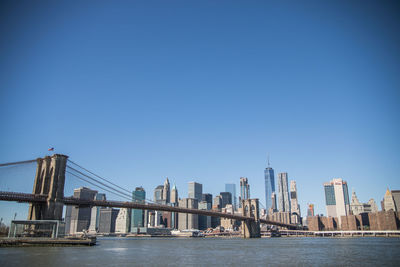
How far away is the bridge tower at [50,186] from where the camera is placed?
5438cm

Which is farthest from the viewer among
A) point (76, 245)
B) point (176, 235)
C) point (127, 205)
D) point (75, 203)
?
point (176, 235)

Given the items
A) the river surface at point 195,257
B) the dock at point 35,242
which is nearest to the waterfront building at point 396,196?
the river surface at point 195,257

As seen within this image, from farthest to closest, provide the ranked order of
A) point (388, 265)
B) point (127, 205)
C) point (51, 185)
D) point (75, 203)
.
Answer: point (127, 205), point (75, 203), point (51, 185), point (388, 265)

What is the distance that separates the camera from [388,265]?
90.0 feet

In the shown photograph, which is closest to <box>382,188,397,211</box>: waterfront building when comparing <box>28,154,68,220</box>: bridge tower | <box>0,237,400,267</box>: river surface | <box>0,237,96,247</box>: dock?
<box>0,237,400,267</box>: river surface

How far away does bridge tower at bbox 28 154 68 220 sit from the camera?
54.4 meters

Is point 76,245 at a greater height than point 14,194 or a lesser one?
lesser

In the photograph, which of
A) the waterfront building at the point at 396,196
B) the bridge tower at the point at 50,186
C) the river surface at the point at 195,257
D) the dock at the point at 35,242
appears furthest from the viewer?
the waterfront building at the point at 396,196

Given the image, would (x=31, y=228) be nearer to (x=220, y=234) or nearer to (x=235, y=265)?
(x=235, y=265)

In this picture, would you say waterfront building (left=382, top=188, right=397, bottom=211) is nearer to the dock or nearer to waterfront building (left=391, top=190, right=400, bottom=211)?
waterfront building (left=391, top=190, right=400, bottom=211)

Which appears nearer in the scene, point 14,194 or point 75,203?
point 14,194

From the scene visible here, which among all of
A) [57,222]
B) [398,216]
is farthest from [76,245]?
[398,216]

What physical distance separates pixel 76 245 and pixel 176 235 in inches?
6026

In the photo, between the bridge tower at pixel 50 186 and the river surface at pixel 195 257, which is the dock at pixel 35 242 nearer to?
the river surface at pixel 195 257
